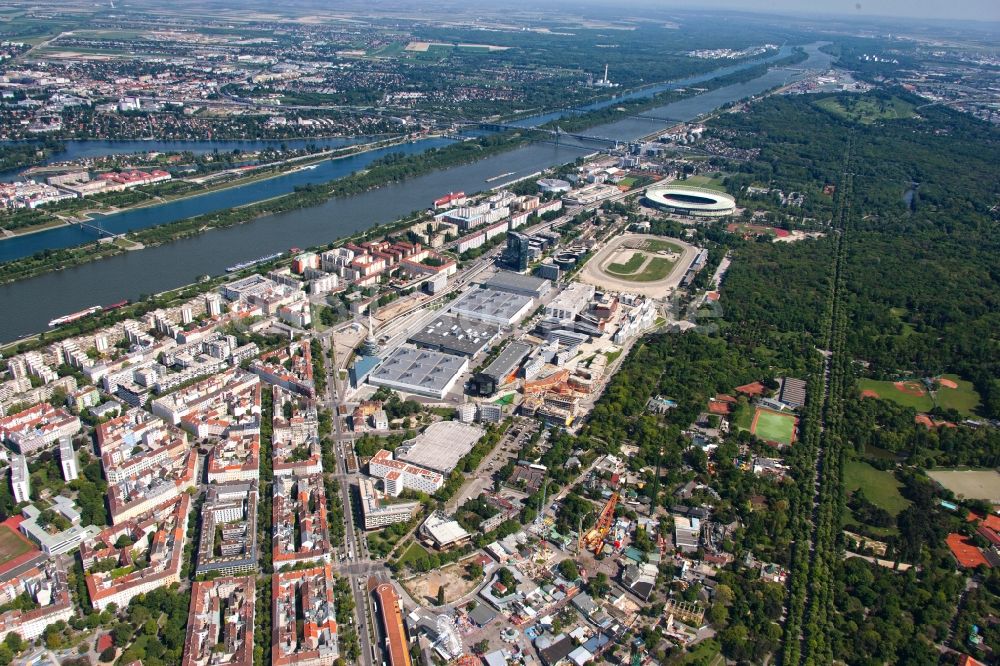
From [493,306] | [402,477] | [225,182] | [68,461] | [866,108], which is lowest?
[402,477]

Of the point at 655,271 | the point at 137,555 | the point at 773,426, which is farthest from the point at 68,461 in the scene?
the point at 655,271

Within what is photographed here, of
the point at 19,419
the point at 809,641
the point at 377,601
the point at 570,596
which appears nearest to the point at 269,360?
the point at 19,419

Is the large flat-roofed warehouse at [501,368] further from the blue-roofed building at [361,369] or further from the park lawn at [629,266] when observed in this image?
the park lawn at [629,266]

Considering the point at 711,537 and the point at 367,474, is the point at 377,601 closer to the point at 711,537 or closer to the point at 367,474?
the point at 367,474

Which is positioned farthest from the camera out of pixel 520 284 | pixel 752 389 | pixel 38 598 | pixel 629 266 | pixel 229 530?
pixel 629 266

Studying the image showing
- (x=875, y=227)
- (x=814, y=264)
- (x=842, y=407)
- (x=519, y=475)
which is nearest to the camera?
(x=519, y=475)

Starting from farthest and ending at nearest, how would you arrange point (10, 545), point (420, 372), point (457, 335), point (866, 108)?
point (866, 108)
point (457, 335)
point (420, 372)
point (10, 545)

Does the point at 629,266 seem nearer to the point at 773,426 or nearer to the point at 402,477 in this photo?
the point at 773,426
